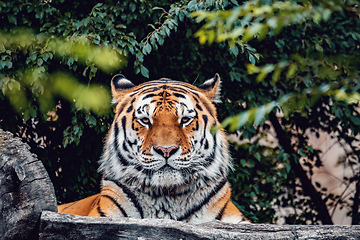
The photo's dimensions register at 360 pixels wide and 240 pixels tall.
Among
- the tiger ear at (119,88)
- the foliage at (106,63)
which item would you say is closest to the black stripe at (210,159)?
the foliage at (106,63)

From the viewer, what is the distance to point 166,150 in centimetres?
301

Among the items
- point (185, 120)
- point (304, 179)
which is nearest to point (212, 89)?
point (185, 120)

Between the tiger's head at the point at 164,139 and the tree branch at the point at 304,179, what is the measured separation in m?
2.52

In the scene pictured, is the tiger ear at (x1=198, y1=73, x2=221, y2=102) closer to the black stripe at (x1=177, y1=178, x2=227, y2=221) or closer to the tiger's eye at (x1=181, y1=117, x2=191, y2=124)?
the tiger's eye at (x1=181, y1=117, x2=191, y2=124)

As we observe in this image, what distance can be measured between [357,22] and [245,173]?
223 cm

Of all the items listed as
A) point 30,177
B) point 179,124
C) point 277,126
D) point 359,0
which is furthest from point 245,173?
point 359,0

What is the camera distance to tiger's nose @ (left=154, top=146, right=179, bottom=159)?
3.01 meters

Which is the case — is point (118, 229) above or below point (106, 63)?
below

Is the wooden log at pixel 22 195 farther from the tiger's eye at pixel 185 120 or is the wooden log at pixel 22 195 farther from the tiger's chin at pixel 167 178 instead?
the tiger's eye at pixel 185 120

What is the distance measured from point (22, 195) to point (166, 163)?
932mm

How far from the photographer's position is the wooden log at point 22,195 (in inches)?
104

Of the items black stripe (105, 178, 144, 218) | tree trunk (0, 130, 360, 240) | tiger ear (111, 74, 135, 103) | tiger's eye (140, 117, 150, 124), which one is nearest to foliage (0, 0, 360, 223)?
tiger ear (111, 74, 135, 103)

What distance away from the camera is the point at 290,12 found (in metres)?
1.80

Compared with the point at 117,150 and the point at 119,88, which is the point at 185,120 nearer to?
the point at 117,150
